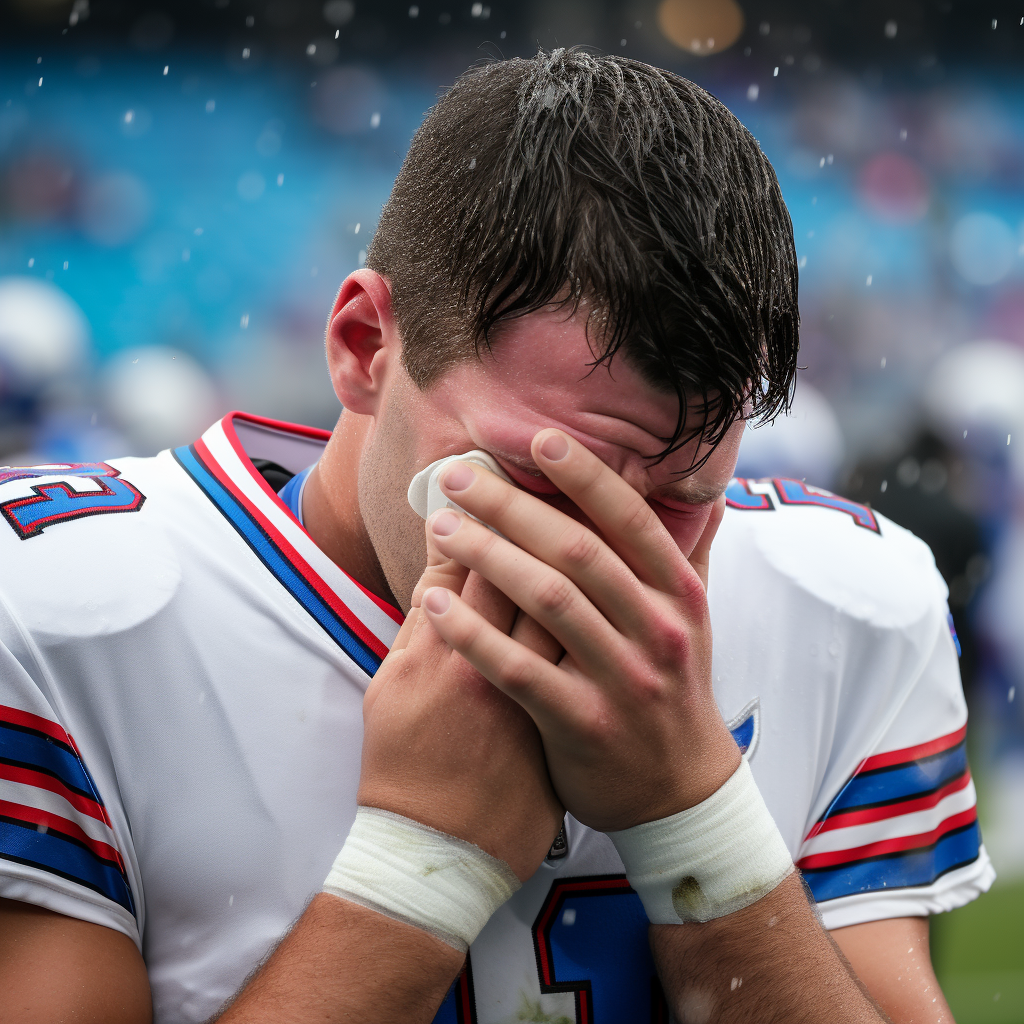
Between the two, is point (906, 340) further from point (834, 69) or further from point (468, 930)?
point (468, 930)

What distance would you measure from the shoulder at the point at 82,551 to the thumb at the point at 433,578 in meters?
0.30

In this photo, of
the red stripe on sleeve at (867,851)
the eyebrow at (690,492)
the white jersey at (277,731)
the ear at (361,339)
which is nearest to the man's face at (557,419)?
the eyebrow at (690,492)

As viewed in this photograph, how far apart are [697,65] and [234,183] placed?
12.6 feet

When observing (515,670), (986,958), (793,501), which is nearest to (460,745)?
(515,670)

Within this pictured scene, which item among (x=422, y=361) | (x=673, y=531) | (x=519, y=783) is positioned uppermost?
(x=422, y=361)

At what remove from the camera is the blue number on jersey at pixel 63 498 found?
1185 mm

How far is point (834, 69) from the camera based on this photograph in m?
8.45

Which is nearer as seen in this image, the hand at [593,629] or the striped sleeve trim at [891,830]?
the hand at [593,629]

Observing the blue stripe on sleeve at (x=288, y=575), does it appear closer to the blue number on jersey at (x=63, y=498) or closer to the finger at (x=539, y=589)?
the blue number on jersey at (x=63, y=498)

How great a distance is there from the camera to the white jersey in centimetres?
110

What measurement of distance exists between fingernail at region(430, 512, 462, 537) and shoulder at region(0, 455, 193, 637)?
0.36 meters

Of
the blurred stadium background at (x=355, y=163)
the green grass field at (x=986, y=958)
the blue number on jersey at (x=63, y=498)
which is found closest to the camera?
the blue number on jersey at (x=63, y=498)

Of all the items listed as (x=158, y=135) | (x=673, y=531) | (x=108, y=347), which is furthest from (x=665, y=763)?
(x=158, y=135)

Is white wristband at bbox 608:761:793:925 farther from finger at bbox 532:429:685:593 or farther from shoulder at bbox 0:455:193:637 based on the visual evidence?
shoulder at bbox 0:455:193:637
